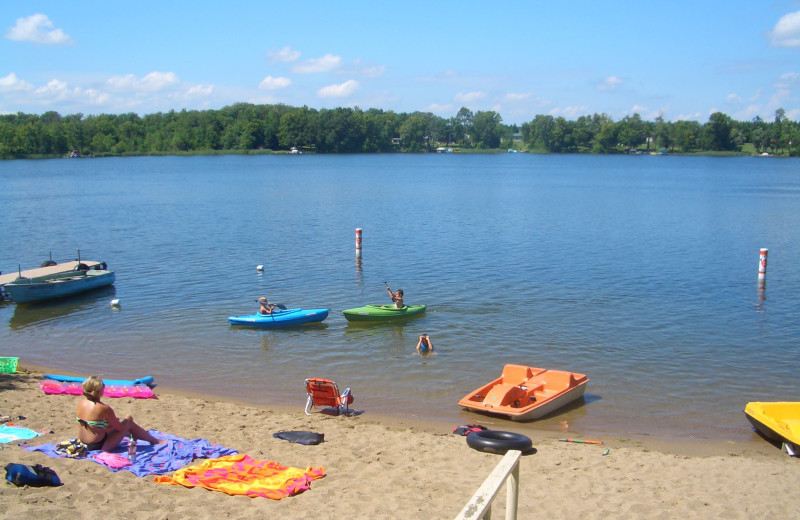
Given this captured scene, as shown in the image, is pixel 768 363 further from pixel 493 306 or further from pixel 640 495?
pixel 640 495

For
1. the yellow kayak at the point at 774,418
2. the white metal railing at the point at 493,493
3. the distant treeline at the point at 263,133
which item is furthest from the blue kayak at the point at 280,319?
the distant treeline at the point at 263,133

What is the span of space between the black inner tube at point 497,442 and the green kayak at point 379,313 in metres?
9.87

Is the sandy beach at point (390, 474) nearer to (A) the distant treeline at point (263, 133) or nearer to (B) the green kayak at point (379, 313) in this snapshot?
(B) the green kayak at point (379, 313)

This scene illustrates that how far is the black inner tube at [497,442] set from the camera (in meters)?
11.7

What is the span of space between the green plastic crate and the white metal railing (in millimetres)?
15736

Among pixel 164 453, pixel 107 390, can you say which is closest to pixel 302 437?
pixel 164 453

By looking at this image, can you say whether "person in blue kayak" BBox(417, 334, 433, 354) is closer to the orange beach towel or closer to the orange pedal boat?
the orange pedal boat

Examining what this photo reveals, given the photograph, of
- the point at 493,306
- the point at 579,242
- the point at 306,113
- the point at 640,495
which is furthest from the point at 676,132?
the point at 640,495

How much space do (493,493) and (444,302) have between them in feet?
68.4

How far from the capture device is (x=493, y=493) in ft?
13.0

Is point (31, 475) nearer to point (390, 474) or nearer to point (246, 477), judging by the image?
point (246, 477)

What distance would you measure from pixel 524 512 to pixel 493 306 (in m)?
15.3

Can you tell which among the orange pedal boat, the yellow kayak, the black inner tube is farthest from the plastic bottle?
the yellow kayak

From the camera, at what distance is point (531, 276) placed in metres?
29.8
